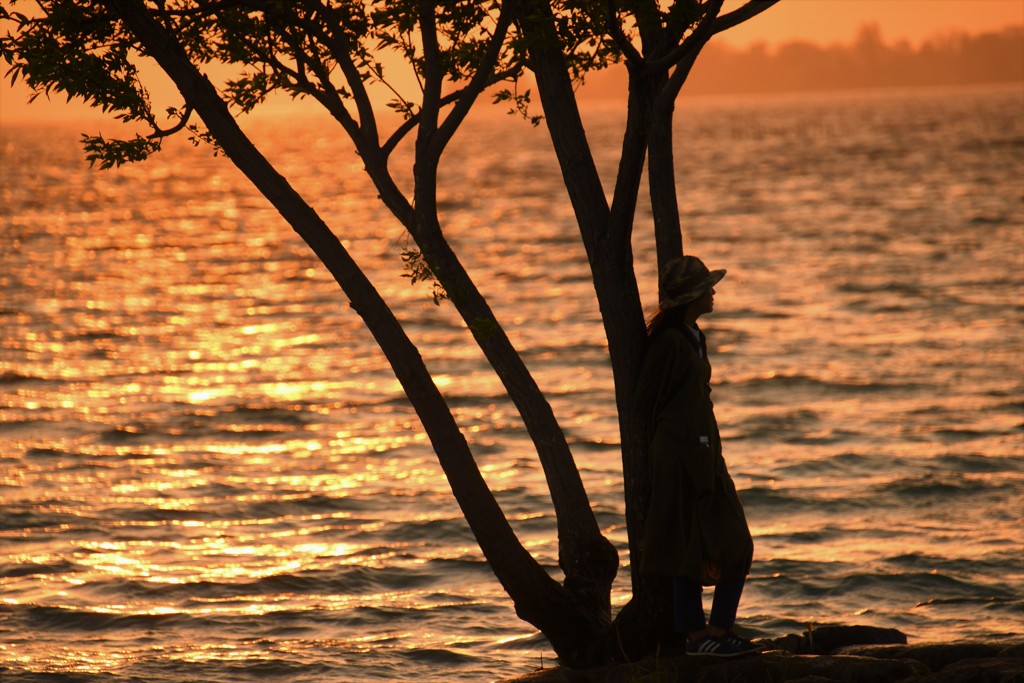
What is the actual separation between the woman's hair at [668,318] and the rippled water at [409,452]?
145 inches

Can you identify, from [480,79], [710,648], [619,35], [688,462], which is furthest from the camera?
[480,79]

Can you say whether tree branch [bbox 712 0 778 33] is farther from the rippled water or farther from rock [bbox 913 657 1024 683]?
the rippled water

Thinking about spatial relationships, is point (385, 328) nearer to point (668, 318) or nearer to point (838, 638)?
point (668, 318)

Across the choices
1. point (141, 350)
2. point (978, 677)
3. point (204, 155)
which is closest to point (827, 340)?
point (141, 350)

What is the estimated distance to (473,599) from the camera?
40.8 feet

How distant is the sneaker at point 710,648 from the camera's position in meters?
7.70

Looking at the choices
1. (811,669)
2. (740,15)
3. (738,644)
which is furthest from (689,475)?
(740,15)

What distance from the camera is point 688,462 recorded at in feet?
24.4

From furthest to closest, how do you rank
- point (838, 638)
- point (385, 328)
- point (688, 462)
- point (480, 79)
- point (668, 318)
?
point (838, 638) → point (480, 79) → point (385, 328) → point (668, 318) → point (688, 462)

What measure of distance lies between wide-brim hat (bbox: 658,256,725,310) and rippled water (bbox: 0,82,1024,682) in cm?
395

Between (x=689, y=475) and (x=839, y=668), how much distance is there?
4.78 feet

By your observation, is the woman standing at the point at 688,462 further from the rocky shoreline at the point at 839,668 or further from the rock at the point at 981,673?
the rock at the point at 981,673

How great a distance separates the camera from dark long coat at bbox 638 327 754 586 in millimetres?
7426

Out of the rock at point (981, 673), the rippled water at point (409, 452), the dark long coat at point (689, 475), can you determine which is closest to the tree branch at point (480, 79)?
the dark long coat at point (689, 475)
